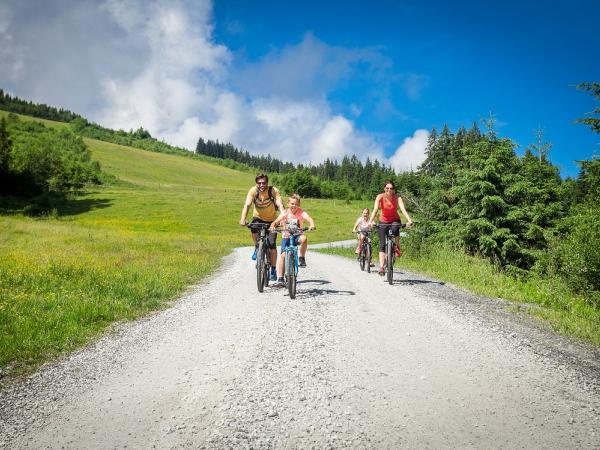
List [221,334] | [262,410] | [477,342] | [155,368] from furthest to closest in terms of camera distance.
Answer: [221,334] → [477,342] → [155,368] → [262,410]

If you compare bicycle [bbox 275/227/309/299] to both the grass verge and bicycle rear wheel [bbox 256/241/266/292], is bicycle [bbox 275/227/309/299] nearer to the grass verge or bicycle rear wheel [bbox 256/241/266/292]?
bicycle rear wheel [bbox 256/241/266/292]

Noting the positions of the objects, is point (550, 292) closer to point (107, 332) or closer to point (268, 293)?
point (268, 293)

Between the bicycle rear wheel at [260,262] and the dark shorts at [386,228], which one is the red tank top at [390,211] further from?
the bicycle rear wheel at [260,262]

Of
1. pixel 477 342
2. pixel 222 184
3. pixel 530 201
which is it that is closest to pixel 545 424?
Answer: pixel 477 342

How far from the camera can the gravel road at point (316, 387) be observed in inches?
116

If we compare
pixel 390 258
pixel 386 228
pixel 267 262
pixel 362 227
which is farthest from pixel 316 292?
pixel 362 227

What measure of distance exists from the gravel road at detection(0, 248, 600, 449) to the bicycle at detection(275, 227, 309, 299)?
59.5 inches

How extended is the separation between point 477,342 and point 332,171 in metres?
185

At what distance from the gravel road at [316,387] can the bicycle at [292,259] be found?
1.51 m

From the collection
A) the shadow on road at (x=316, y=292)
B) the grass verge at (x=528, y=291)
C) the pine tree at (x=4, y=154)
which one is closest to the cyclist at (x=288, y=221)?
the shadow on road at (x=316, y=292)

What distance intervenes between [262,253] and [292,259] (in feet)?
3.02

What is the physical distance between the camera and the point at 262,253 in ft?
29.6

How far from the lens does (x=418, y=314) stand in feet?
22.6

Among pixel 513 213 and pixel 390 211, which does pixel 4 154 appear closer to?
pixel 390 211
